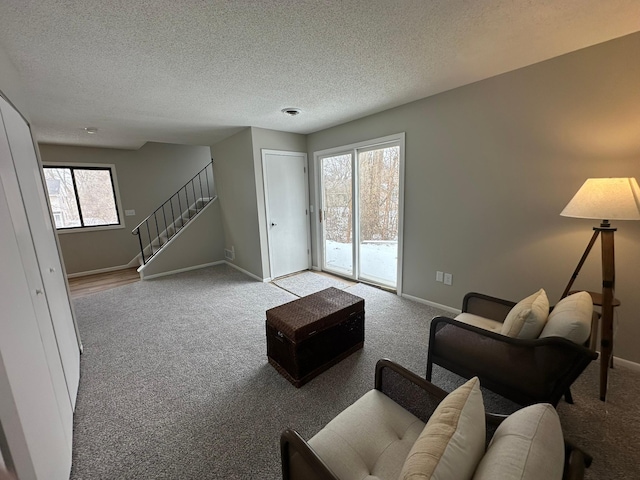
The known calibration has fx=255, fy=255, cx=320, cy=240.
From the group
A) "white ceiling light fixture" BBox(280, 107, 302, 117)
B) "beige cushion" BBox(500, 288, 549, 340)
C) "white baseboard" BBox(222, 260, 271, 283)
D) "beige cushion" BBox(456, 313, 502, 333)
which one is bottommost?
"white baseboard" BBox(222, 260, 271, 283)

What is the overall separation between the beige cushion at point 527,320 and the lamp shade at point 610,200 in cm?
67

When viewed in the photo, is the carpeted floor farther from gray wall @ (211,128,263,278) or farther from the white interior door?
gray wall @ (211,128,263,278)

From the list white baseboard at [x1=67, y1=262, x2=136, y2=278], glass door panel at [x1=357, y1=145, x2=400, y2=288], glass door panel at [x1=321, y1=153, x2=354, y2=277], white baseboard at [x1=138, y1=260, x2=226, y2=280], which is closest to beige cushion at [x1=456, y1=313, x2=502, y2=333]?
glass door panel at [x1=357, y1=145, x2=400, y2=288]

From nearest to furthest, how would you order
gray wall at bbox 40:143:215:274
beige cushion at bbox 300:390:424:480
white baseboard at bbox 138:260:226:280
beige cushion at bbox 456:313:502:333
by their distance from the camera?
beige cushion at bbox 300:390:424:480, beige cushion at bbox 456:313:502:333, white baseboard at bbox 138:260:226:280, gray wall at bbox 40:143:215:274

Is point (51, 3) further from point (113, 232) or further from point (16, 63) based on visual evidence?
point (113, 232)

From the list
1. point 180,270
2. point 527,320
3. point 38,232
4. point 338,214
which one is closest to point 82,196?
point 180,270

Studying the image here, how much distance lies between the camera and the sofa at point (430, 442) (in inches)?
25.4

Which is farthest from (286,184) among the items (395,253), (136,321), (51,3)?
(51,3)

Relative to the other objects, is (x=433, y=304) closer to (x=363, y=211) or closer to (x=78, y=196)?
(x=363, y=211)

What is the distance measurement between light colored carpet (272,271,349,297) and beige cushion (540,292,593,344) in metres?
2.56

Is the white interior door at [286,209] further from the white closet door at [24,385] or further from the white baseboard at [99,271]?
the white baseboard at [99,271]

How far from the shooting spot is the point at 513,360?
4.64 feet

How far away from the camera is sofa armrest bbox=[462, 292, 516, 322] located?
195cm

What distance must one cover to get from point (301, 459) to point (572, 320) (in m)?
1.43
